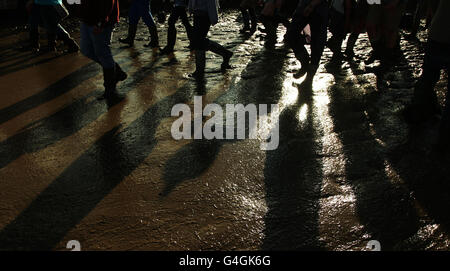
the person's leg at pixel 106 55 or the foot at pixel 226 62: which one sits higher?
the person's leg at pixel 106 55

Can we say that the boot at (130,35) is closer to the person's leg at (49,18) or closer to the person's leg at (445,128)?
the person's leg at (49,18)

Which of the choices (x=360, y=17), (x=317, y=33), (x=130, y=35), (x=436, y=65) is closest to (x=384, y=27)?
(x=360, y=17)

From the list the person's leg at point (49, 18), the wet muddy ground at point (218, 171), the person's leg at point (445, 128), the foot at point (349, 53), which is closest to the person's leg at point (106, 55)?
the wet muddy ground at point (218, 171)

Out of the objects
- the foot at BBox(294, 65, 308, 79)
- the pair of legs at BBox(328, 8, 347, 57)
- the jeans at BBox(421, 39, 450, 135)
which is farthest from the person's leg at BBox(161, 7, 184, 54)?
the jeans at BBox(421, 39, 450, 135)

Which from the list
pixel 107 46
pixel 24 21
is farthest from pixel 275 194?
pixel 24 21

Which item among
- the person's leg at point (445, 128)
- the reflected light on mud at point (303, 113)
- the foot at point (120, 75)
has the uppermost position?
the person's leg at point (445, 128)

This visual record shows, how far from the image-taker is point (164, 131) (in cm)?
413

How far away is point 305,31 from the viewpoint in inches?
256

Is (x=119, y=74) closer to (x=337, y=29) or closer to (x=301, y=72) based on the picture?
(x=301, y=72)

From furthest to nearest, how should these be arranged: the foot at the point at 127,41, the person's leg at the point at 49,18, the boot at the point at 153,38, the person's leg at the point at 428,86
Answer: the foot at the point at 127,41 < the boot at the point at 153,38 < the person's leg at the point at 49,18 < the person's leg at the point at 428,86

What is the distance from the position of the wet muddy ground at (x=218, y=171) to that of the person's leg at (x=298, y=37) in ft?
1.22

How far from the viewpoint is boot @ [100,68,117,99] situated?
16.2 feet

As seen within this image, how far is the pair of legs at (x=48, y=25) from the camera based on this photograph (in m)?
6.89
